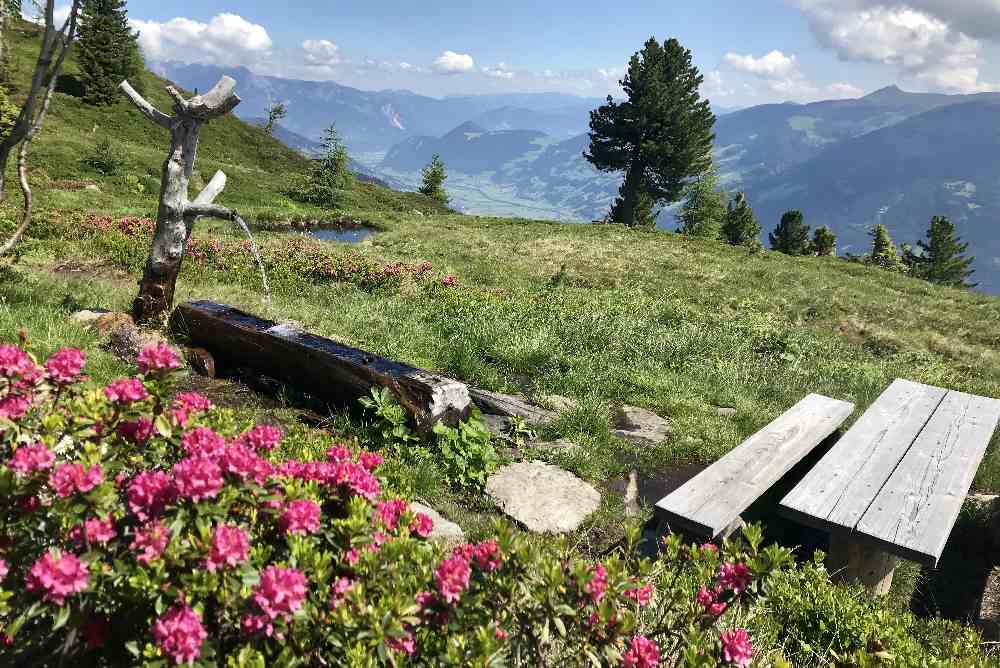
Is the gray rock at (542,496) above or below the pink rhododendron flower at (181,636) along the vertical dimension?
below

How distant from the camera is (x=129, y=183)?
109ft

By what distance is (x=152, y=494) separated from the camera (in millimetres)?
2057

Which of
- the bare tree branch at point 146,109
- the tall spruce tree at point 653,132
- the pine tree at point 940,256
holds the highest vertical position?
the tall spruce tree at point 653,132

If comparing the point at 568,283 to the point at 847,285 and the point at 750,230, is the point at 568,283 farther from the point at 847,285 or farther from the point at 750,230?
the point at 750,230

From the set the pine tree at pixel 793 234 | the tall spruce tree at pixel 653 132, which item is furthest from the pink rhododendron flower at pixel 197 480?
the pine tree at pixel 793 234

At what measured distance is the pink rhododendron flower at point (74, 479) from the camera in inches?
74.7

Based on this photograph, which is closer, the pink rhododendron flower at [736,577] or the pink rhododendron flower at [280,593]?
the pink rhododendron flower at [280,593]

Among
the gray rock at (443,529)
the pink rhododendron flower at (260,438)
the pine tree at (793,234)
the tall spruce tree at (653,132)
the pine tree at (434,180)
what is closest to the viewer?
the pink rhododendron flower at (260,438)

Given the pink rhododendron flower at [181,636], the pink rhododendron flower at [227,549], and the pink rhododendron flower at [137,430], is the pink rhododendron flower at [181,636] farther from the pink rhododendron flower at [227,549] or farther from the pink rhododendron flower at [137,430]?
the pink rhododendron flower at [137,430]

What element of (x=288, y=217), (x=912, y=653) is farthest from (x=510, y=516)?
(x=288, y=217)

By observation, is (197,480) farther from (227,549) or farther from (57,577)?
(57,577)

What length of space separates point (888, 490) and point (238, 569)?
15.6 feet

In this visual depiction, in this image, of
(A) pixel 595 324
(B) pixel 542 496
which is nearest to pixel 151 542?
(B) pixel 542 496

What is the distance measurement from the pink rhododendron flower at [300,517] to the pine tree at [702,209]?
7187cm
